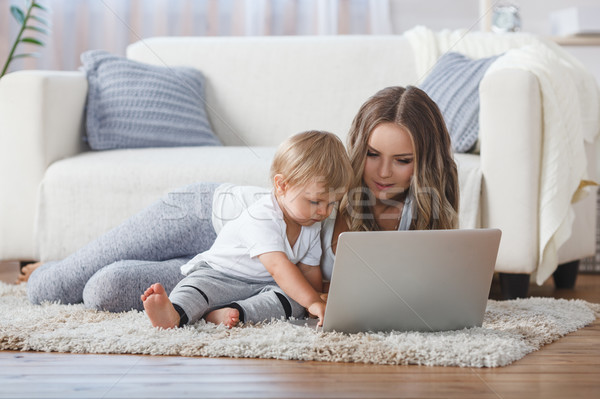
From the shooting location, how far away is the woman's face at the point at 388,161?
1.40 m

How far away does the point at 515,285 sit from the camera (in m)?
1.71

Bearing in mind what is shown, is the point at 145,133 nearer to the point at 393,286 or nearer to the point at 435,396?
the point at 393,286

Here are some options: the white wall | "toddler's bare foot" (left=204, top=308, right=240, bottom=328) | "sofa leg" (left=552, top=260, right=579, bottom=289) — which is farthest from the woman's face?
the white wall

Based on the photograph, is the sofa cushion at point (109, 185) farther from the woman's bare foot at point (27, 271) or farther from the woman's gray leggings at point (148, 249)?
the woman's gray leggings at point (148, 249)

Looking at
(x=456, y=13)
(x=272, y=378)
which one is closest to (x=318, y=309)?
(x=272, y=378)

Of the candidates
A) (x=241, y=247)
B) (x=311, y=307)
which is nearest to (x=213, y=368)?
(x=311, y=307)

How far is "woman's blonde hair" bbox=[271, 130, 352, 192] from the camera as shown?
50.8 inches

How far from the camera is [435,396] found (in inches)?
36.0

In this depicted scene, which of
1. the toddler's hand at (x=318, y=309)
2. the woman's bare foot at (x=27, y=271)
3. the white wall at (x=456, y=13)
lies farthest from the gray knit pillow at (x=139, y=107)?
the white wall at (x=456, y=13)

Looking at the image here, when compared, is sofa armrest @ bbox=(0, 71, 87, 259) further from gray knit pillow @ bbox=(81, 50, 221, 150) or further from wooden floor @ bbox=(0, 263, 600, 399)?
wooden floor @ bbox=(0, 263, 600, 399)

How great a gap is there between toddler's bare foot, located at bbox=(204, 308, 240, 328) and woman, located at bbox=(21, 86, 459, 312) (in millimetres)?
221

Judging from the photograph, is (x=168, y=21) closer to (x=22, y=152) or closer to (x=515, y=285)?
(x=22, y=152)

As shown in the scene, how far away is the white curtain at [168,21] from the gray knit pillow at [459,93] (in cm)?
122

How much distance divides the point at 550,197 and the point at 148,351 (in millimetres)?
1037
